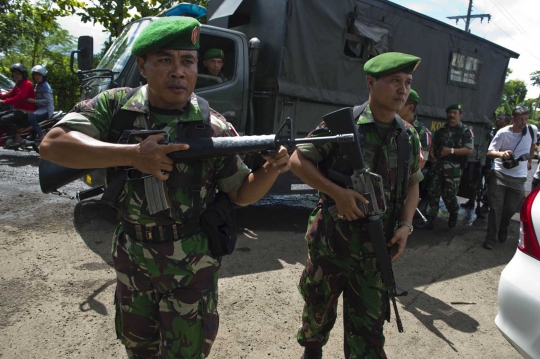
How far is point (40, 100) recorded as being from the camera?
775 centimetres

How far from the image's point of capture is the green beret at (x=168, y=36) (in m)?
1.50

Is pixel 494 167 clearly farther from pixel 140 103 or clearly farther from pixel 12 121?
pixel 12 121

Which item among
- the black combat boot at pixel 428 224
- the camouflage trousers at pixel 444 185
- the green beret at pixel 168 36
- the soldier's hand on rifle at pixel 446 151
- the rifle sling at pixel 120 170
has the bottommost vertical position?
the black combat boot at pixel 428 224

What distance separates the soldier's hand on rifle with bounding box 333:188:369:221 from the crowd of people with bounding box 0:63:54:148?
7155 millimetres

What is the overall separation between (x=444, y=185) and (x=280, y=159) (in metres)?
4.70

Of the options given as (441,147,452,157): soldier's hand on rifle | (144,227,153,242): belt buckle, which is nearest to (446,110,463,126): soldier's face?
(441,147,452,157): soldier's hand on rifle

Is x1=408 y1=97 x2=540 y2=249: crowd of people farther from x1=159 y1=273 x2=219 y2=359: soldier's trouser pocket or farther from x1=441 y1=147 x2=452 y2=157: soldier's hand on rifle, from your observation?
x1=159 y1=273 x2=219 y2=359: soldier's trouser pocket

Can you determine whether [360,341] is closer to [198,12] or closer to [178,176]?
[178,176]

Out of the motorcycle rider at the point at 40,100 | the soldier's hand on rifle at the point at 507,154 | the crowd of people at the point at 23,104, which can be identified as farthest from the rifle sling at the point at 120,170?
the motorcycle rider at the point at 40,100

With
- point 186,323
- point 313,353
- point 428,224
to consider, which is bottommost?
point 428,224

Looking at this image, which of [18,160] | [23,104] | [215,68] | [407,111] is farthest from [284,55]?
[18,160]

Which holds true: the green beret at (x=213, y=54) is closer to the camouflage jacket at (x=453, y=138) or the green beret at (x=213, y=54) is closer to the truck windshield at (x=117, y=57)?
the truck windshield at (x=117, y=57)

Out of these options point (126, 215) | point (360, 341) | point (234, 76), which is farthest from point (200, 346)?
point (234, 76)

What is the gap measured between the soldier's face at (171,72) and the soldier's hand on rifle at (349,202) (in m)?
0.89
